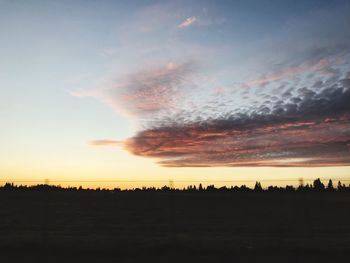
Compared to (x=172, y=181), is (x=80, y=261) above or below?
below

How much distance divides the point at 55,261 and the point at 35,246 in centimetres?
283

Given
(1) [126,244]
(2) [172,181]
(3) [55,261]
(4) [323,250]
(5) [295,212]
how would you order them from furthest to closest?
(5) [295,212], (2) [172,181], (1) [126,244], (4) [323,250], (3) [55,261]

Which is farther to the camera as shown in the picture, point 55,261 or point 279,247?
point 279,247

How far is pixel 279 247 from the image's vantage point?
16531mm

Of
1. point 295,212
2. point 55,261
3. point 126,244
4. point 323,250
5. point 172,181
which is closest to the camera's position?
point 55,261

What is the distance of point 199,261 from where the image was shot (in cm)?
1422

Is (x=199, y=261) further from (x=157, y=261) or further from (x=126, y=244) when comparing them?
(x=126, y=244)

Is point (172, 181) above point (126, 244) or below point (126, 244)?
above

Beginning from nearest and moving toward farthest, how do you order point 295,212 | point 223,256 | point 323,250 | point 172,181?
point 223,256 → point 323,250 → point 172,181 → point 295,212

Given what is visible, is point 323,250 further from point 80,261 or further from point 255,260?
point 80,261

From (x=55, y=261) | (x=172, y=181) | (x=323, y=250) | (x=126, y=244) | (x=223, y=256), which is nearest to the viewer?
(x=55, y=261)

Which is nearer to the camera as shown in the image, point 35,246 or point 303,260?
point 303,260

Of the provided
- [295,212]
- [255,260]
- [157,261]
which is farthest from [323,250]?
[295,212]

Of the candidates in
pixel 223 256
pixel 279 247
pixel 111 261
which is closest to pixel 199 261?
pixel 223 256
